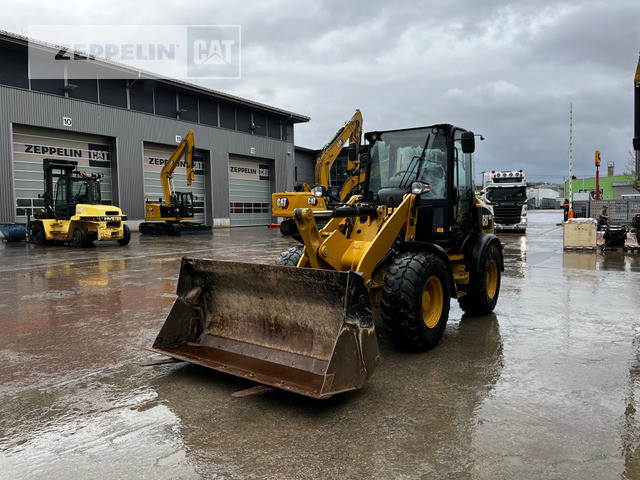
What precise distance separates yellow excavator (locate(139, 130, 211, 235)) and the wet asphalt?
21141 mm

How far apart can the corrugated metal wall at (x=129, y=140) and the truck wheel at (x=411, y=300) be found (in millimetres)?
23983

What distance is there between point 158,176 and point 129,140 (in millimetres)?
3352

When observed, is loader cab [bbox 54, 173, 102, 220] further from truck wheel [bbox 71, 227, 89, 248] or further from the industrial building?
the industrial building

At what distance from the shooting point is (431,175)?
6109 millimetres

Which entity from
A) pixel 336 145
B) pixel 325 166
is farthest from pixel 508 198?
pixel 325 166

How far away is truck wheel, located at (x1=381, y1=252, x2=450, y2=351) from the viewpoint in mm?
4770

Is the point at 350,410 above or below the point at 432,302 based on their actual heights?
below

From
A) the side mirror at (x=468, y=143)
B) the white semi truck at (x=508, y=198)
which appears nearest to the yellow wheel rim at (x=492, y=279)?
the side mirror at (x=468, y=143)

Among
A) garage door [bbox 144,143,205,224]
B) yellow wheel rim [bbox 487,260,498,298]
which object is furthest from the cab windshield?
garage door [bbox 144,143,205,224]

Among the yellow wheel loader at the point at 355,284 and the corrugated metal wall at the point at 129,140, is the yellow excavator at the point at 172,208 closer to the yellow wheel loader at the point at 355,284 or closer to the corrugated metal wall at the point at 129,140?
the corrugated metal wall at the point at 129,140

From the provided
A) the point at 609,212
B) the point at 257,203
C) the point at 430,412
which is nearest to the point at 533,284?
the point at 430,412

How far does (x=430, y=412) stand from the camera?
3691mm

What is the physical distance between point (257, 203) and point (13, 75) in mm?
18832

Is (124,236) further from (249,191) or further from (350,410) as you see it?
(249,191)
